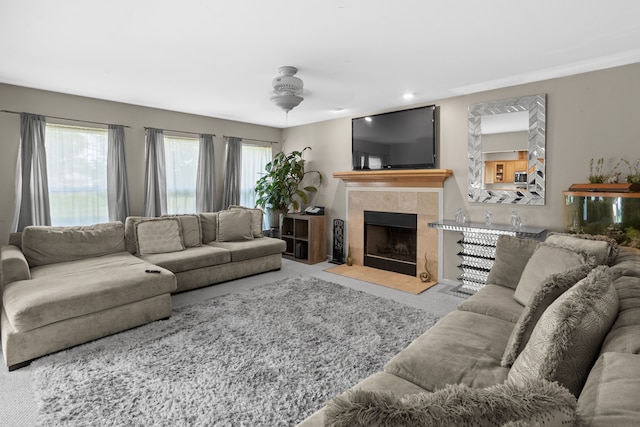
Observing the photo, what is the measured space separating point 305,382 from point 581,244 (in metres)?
2.24

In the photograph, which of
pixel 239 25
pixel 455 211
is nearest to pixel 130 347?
pixel 239 25

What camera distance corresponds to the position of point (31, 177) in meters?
4.04

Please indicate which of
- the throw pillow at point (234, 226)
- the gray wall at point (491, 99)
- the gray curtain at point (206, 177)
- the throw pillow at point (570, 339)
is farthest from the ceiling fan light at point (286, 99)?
the throw pillow at point (570, 339)

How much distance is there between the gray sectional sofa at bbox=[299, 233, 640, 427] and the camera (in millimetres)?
695

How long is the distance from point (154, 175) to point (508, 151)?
4814 mm

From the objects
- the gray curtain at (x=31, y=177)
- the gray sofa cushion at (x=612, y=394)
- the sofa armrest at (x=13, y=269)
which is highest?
the gray curtain at (x=31, y=177)

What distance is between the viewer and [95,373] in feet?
7.73

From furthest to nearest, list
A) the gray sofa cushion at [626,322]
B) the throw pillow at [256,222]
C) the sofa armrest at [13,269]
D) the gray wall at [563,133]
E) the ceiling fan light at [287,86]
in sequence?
the throw pillow at [256,222] < the ceiling fan light at [287,86] < the gray wall at [563,133] < the sofa armrest at [13,269] < the gray sofa cushion at [626,322]

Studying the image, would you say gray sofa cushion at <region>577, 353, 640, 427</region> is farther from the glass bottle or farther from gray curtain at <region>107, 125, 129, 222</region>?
gray curtain at <region>107, 125, 129, 222</region>

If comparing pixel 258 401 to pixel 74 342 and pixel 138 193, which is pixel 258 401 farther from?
pixel 138 193

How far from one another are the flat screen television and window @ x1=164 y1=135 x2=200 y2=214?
266 centimetres

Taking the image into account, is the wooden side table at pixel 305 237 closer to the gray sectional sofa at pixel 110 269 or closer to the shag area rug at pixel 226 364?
the gray sectional sofa at pixel 110 269

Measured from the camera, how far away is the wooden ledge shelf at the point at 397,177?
4.49m

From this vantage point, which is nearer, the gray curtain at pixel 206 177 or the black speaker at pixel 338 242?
the gray curtain at pixel 206 177
